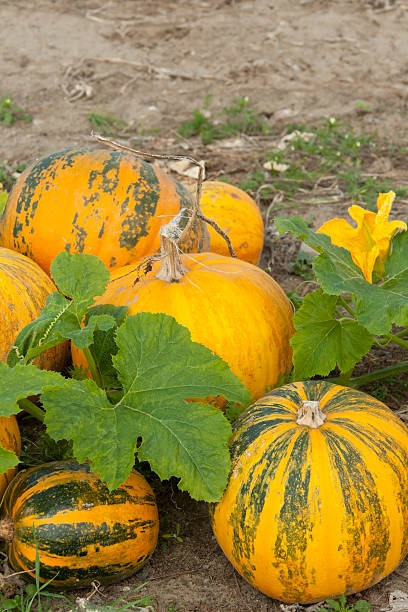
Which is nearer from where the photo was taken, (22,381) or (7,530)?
(22,381)

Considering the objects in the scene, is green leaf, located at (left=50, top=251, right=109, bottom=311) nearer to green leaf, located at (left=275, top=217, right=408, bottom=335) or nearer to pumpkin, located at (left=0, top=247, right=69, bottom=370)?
pumpkin, located at (left=0, top=247, right=69, bottom=370)

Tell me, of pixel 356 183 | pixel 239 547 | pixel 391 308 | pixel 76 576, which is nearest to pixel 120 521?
pixel 76 576

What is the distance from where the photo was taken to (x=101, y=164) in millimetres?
3523

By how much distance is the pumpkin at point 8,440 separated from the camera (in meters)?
2.59

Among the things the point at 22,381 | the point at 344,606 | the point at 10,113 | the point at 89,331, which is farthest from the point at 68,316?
the point at 10,113

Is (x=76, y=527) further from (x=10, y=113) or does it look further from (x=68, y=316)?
(x=10, y=113)

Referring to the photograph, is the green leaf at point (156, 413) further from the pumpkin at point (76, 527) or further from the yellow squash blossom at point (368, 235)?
the yellow squash blossom at point (368, 235)

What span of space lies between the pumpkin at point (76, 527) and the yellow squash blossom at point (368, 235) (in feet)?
4.20

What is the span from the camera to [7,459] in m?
2.24

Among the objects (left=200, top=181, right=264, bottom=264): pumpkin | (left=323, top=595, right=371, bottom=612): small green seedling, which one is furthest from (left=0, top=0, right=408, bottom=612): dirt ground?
(left=323, top=595, right=371, bottom=612): small green seedling

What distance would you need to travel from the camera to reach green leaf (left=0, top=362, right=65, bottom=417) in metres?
2.23

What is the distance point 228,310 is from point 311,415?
69cm

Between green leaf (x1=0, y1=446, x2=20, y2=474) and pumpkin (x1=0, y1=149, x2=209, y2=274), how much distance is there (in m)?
1.36

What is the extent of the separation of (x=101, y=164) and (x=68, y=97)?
418 cm
